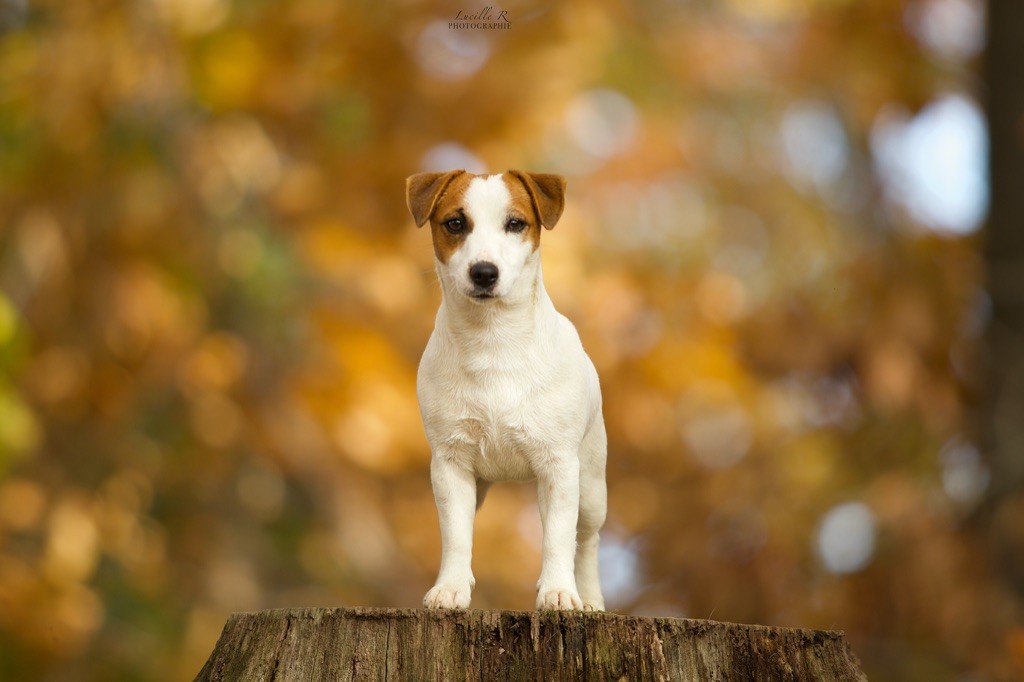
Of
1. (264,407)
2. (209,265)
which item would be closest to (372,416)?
(264,407)

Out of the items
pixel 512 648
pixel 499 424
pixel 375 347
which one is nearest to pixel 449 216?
pixel 499 424

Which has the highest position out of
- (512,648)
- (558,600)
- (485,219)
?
(485,219)

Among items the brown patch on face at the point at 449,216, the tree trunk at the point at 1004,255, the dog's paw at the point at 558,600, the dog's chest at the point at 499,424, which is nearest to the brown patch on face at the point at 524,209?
the brown patch on face at the point at 449,216

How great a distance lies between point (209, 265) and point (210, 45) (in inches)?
59.4

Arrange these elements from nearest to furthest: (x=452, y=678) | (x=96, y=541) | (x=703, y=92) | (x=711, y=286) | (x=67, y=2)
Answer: (x=452, y=678)
(x=67, y=2)
(x=96, y=541)
(x=711, y=286)
(x=703, y=92)

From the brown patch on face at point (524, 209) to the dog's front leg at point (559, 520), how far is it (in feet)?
2.18

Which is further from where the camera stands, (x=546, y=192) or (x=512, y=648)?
(x=546, y=192)

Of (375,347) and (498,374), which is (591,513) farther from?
(375,347)

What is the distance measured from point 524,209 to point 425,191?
0.31 m

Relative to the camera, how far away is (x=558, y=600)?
3359 mm

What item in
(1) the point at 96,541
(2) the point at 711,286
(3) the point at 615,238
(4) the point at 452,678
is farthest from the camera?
(3) the point at 615,238

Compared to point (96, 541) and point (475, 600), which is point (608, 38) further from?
point (96, 541)

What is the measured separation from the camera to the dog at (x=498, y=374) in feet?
11.4

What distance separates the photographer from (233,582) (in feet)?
31.6
